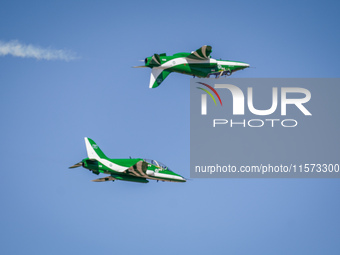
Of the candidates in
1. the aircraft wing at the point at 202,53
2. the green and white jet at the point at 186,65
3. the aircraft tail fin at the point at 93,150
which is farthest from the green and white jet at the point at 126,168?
the aircraft wing at the point at 202,53

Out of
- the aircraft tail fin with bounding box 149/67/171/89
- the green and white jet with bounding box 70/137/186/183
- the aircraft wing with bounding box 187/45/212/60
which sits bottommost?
the green and white jet with bounding box 70/137/186/183

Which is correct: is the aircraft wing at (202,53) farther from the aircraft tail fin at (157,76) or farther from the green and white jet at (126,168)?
the green and white jet at (126,168)

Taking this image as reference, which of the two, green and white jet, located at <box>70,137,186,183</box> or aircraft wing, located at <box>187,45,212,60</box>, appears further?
green and white jet, located at <box>70,137,186,183</box>

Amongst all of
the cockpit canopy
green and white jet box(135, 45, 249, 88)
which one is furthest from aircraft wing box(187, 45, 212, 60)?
the cockpit canopy

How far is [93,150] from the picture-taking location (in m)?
126

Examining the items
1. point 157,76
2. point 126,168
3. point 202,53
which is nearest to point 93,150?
point 126,168

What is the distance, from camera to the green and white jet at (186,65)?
407 feet

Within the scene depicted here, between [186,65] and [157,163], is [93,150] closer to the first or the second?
[157,163]

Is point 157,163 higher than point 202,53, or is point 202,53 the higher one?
point 202,53

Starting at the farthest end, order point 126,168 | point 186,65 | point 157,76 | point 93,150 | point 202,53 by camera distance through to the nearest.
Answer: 1. point 93,150
2. point 186,65
3. point 126,168
4. point 202,53
5. point 157,76

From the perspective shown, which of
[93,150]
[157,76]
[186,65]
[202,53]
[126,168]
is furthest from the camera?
[93,150]

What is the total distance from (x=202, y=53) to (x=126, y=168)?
14547mm

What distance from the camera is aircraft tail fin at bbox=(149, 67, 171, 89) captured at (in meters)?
124

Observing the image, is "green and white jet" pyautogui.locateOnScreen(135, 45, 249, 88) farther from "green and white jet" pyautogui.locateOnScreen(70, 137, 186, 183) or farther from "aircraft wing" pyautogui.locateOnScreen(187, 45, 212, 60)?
"green and white jet" pyautogui.locateOnScreen(70, 137, 186, 183)
